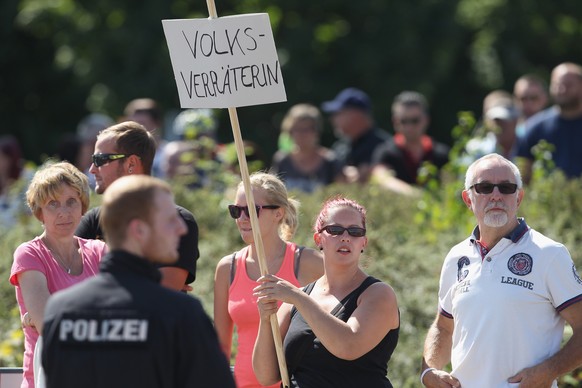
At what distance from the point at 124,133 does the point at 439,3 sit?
12355 millimetres

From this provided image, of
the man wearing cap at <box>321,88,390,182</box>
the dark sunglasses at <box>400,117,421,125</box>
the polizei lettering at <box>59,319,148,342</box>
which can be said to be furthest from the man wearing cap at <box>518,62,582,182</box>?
the polizei lettering at <box>59,319,148,342</box>

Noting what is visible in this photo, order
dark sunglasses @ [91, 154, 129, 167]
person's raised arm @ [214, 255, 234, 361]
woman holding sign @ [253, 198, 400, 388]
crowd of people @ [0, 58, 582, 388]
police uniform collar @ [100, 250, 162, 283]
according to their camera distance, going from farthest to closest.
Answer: person's raised arm @ [214, 255, 234, 361] < dark sunglasses @ [91, 154, 129, 167] < crowd of people @ [0, 58, 582, 388] < woman holding sign @ [253, 198, 400, 388] < police uniform collar @ [100, 250, 162, 283]

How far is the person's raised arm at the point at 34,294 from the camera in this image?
19.0ft

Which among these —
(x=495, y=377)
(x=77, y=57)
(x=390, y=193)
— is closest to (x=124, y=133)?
(x=495, y=377)

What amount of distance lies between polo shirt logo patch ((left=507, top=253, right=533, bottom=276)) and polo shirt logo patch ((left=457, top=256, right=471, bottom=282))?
256mm

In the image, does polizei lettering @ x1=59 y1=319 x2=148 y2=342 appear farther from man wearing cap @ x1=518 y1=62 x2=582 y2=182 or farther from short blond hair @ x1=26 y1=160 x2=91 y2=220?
man wearing cap @ x1=518 y1=62 x2=582 y2=182

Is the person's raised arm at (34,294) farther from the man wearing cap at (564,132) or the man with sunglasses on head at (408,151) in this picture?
the man with sunglasses on head at (408,151)

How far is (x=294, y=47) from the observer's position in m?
18.2

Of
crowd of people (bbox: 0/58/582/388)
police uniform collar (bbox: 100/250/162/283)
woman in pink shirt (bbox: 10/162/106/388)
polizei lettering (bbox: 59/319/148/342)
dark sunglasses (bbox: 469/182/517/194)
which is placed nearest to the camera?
polizei lettering (bbox: 59/319/148/342)

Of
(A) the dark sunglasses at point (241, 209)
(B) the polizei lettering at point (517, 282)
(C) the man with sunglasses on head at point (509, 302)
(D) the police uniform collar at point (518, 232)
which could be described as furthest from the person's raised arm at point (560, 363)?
(A) the dark sunglasses at point (241, 209)

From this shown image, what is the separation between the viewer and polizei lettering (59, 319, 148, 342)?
4293mm

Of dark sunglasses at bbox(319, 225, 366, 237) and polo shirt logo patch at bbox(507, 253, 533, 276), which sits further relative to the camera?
dark sunglasses at bbox(319, 225, 366, 237)

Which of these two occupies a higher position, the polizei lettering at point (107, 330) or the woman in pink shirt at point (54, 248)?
the woman in pink shirt at point (54, 248)

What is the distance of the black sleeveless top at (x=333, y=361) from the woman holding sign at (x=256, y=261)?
508mm
